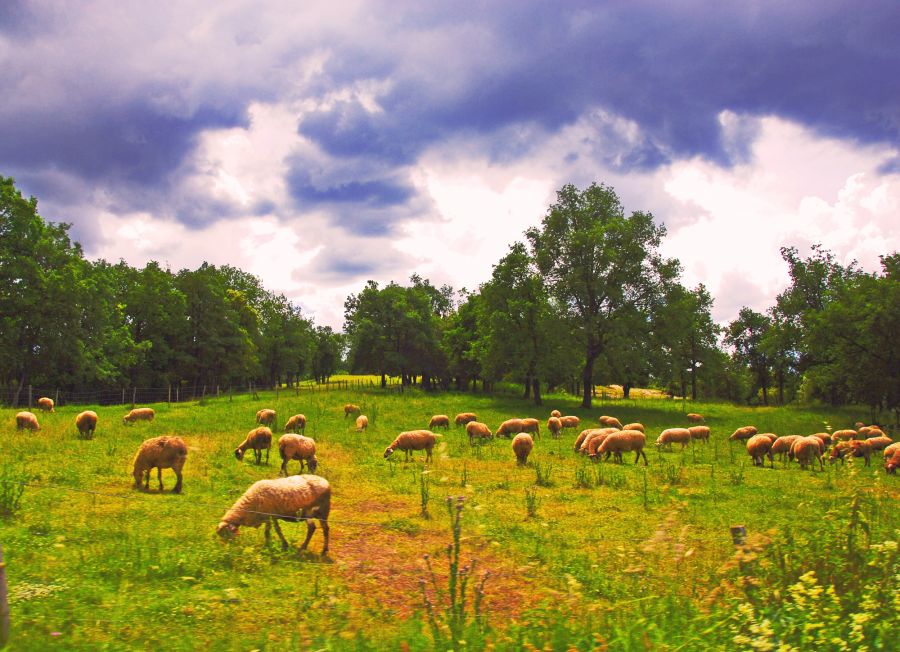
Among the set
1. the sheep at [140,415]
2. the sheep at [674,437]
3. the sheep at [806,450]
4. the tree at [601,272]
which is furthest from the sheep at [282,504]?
the tree at [601,272]

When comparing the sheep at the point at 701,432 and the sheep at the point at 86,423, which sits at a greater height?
the sheep at the point at 86,423

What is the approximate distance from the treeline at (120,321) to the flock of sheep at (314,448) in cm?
803

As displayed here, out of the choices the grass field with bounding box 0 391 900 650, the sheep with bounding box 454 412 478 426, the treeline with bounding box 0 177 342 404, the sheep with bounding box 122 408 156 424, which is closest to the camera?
the grass field with bounding box 0 391 900 650

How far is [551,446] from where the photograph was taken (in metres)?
24.7

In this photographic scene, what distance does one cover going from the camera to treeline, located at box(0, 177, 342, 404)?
115 feet

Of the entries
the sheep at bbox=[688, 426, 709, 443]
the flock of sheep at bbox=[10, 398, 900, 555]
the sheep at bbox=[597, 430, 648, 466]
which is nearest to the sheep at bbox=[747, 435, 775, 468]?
the flock of sheep at bbox=[10, 398, 900, 555]

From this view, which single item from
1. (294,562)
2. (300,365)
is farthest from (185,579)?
(300,365)

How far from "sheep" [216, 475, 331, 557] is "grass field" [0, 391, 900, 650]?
13.7 inches

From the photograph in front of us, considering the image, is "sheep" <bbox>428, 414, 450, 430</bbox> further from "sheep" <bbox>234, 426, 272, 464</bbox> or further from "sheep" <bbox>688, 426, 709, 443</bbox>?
"sheep" <bbox>688, 426, 709, 443</bbox>

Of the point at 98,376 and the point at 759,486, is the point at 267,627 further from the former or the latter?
the point at 98,376

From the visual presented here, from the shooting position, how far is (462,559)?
8852 mm

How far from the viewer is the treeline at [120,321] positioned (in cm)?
3503

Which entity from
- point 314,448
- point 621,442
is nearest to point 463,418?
point 621,442

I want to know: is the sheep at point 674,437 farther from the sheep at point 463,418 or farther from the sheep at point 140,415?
the sheep at point 140,415
